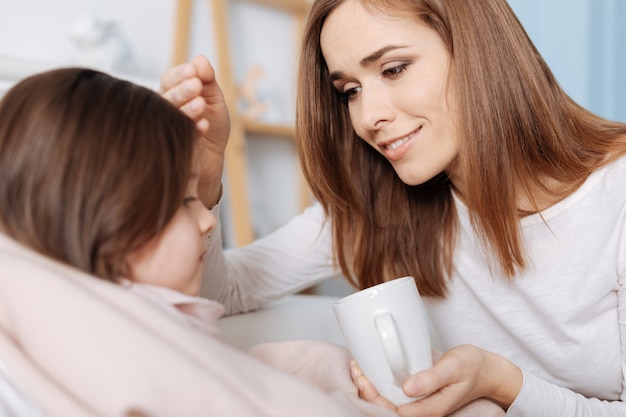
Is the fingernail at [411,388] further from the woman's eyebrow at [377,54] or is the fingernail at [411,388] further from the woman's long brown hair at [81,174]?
the woman's eyebrow at [377,54]

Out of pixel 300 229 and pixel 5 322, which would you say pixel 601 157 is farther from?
pixel 5 322

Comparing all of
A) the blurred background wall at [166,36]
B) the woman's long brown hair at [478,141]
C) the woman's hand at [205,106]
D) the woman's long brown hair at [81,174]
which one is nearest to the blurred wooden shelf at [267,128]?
the blurred background wall at [166,36]

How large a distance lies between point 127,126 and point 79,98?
51mm

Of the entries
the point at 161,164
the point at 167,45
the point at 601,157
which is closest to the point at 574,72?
the point at 601,157

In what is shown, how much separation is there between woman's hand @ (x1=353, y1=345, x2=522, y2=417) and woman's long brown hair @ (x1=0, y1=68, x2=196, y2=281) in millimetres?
336

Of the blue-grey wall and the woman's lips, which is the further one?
the blue-grey wall

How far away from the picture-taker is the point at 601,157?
1058 millimetres

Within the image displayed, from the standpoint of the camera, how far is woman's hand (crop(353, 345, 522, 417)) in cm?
73

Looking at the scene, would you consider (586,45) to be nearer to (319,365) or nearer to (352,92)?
(352,92)

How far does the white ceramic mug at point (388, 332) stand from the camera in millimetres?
719

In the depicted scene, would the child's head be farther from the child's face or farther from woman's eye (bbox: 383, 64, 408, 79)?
woman's eye (bbox: 383, 64, 408, 79)

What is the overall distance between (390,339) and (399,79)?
0.49 metres

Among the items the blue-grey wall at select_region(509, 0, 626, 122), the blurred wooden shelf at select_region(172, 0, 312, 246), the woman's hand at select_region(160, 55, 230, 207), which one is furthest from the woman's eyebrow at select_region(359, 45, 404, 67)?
the blurred wooden shelf at select_region(172, 0, 312, 246)

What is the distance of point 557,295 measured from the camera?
3.53 ft
